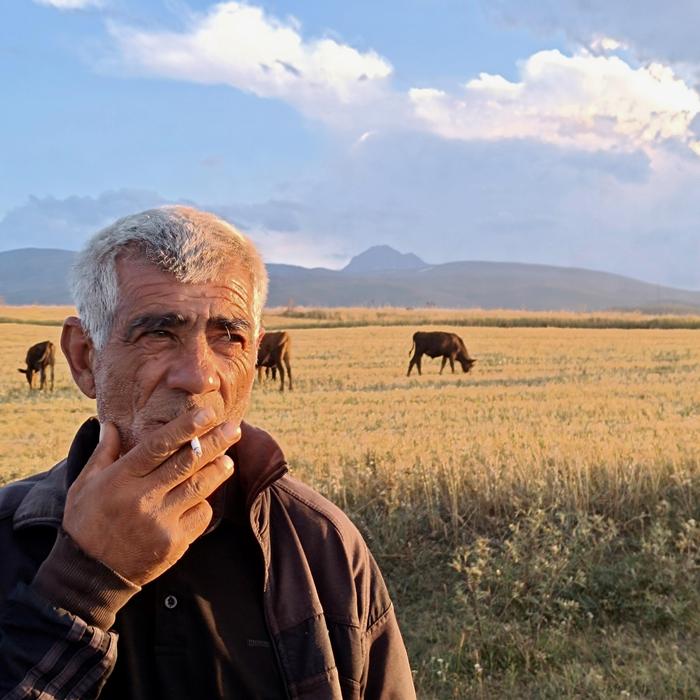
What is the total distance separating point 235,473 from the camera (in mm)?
2197

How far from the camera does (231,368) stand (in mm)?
2062

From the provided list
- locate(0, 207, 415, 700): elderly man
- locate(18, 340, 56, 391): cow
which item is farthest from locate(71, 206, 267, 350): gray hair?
locate(18, 340, 56, 391): cow

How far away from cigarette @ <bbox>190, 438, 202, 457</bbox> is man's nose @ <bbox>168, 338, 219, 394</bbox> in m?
A: 0.27

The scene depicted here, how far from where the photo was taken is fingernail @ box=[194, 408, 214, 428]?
5.44ft

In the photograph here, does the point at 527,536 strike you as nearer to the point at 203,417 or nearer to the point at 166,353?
the point at 166,353

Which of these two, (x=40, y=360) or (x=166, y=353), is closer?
(x=166, y=353)

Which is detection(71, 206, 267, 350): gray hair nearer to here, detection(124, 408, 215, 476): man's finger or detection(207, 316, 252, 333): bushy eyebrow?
detection(207, 316, 252, 333): bushy eyebrow

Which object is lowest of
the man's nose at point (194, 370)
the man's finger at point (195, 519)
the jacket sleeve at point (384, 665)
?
the jacket sleeve at point (384, 665)

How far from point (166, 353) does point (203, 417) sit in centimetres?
37

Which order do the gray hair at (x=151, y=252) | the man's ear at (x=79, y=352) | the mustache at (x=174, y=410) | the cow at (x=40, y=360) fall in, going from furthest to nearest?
the cow at (x=40, y=360)
the man's ear at (x=79, y=352)
the gray hair at (x=151, y=252)
the mustache at (x=174, y=410)

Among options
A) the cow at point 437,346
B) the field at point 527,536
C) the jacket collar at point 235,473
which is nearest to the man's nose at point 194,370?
the jacket collar at point 235,473

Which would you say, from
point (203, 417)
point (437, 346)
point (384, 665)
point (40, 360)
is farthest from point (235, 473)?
point (437, 346)

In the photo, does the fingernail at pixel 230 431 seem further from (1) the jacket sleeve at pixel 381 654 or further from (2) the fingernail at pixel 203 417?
(1) the jacket sleeve at pixel 381 654

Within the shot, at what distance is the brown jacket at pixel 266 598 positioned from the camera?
5.41 feet
